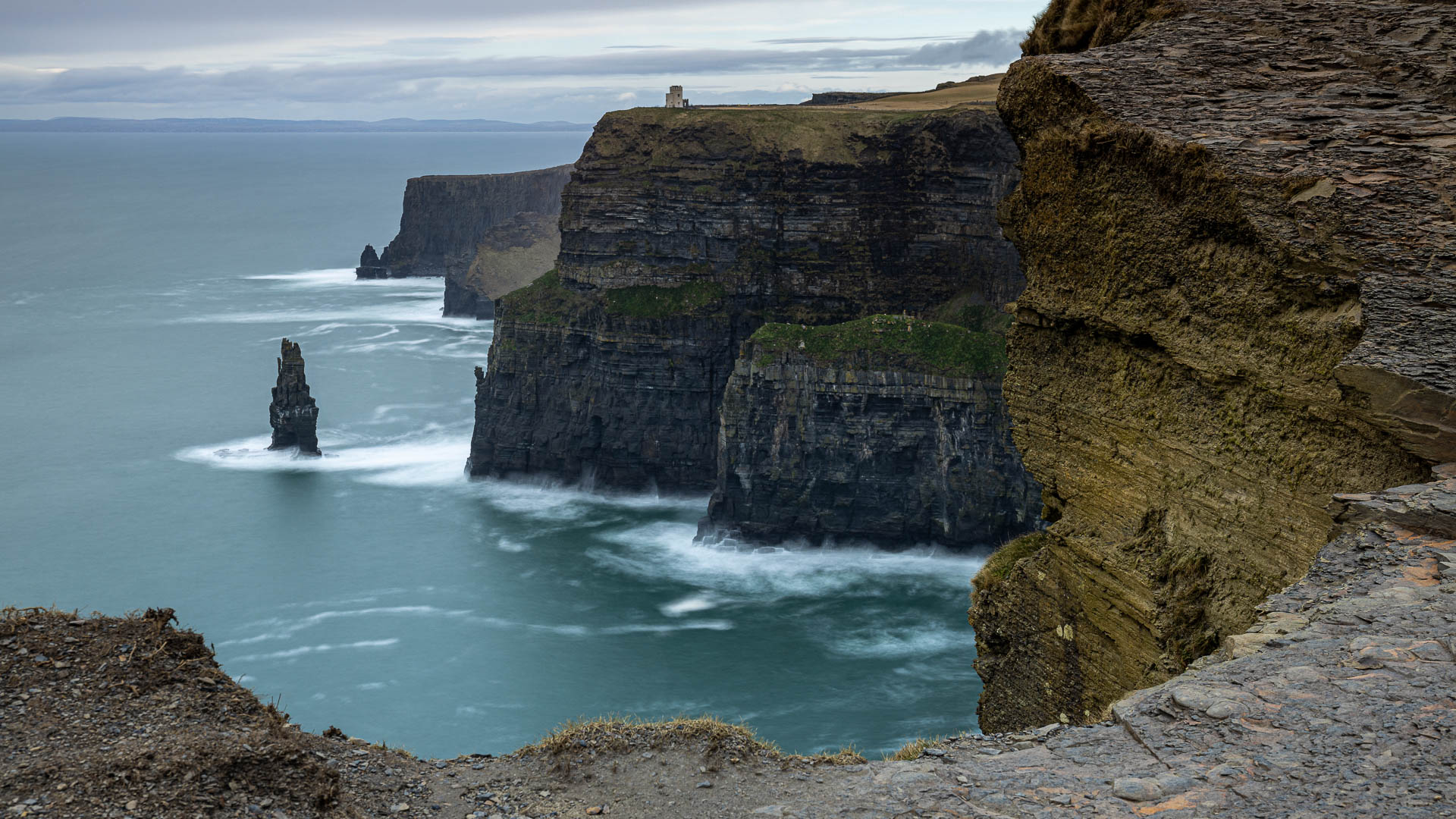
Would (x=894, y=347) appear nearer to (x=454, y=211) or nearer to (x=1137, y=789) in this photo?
(x=1137, y=789)

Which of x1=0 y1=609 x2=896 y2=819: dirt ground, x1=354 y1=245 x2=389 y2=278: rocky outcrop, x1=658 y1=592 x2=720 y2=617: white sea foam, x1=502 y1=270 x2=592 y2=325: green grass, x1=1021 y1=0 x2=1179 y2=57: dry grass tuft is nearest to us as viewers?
x1=0 y1=609 x2=896 y2=819: dirt ground

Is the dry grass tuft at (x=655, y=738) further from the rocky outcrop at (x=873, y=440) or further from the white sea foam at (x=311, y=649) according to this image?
the rocky outcrop at (x=873, y=440)

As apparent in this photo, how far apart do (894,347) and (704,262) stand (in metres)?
18.0

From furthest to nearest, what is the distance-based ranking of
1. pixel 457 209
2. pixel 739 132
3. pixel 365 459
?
pixel 457 209
pixel 365 459
pixel 739 132

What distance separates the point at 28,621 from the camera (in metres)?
15.3

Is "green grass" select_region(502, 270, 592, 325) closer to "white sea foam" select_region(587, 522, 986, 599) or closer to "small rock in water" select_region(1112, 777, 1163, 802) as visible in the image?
"white sea foam" select_region(587, 522, 986, 599)

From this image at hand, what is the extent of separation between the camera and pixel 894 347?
2815 inches

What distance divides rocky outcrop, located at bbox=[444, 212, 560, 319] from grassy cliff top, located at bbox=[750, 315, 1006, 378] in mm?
72413

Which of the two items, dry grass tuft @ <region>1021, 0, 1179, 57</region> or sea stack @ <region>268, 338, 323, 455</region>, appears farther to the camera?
sea stack @ <region>268, 338, 323, 455</region>

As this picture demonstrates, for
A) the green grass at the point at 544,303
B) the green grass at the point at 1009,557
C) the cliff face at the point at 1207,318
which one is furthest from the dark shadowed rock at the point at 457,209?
the cliff face at the point at 1207,318

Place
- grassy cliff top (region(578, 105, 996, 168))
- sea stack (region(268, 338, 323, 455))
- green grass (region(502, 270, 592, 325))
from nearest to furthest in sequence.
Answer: grassy cliff top (region(578, 105, 996, 168)) < green grass (region(502, 270, 592, 325)) < sea stack (region(268, 338, 323, 455))

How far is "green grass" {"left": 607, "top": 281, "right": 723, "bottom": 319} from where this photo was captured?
82.9 m

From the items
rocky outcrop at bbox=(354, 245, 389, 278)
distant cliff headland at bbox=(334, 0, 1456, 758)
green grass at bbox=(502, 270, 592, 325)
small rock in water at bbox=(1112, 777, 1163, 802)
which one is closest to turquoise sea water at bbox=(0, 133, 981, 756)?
green grass at bbox=(502, 270, 592, 325)

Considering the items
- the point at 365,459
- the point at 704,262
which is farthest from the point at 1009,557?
the point at 365,459
